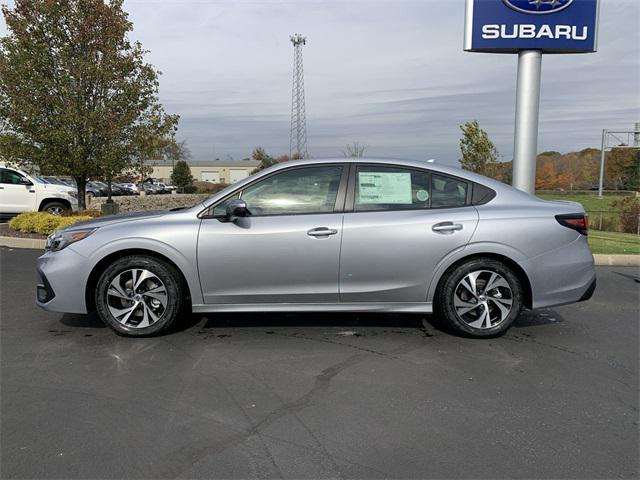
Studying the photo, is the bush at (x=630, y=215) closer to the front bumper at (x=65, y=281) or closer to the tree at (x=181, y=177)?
the front bumper at (x=65, y=281)

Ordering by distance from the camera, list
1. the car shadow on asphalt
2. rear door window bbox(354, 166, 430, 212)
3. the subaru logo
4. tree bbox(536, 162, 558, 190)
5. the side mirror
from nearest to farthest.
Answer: the side mirror < rear door window bbox(354, 166, 430, 212) < the car shadow on asphalt < the subaru logo < tree bbox(536, 162, 558, 190)

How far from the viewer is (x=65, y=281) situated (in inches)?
181

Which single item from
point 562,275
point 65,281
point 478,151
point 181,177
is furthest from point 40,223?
point 181,177

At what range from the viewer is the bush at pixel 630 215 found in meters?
17.8

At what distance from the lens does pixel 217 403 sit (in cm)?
339

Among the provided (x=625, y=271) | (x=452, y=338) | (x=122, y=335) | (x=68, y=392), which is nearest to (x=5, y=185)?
(x=122, y=335)

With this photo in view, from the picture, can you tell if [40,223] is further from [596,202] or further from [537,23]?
[596,202]

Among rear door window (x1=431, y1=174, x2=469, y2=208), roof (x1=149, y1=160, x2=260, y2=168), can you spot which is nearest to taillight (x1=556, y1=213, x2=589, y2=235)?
rear door window (x1=431, y1=174, x2=469, y2=208)

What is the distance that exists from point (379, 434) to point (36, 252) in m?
9.11

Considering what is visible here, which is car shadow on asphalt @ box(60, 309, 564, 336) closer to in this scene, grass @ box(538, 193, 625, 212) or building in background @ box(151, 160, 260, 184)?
grass @ box(538, 193, 625, 212)

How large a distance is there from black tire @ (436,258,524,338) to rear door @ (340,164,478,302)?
197mm

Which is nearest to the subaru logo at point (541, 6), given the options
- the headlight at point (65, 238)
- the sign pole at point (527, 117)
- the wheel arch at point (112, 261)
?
the sign pole at point (527, 117)

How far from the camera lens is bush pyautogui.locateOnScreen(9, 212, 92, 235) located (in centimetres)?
1120

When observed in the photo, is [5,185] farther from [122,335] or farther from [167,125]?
[122,335]
